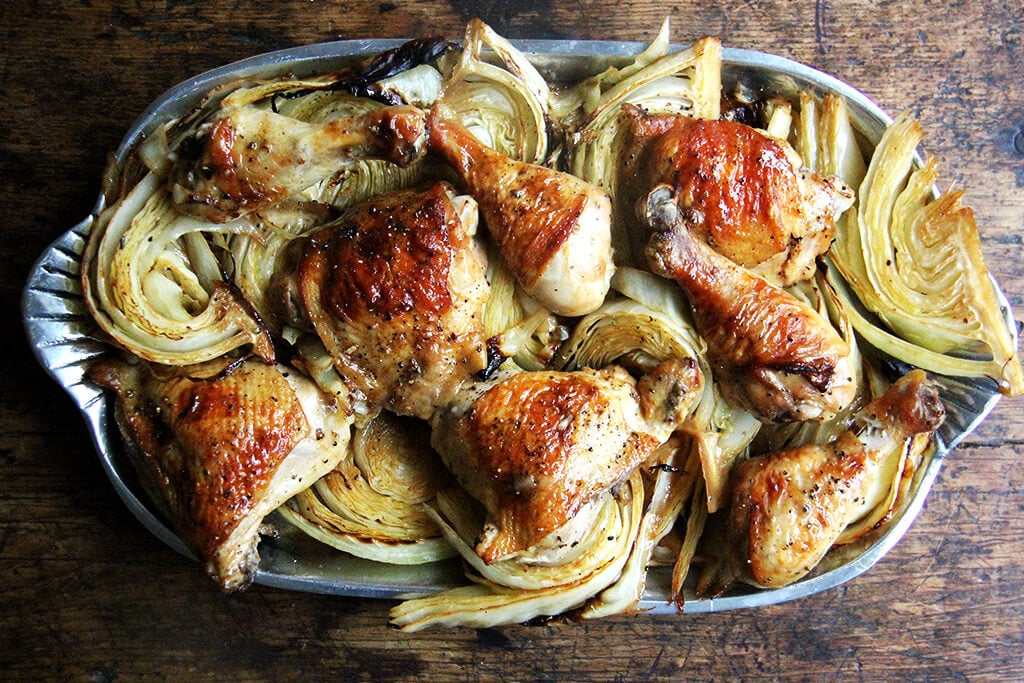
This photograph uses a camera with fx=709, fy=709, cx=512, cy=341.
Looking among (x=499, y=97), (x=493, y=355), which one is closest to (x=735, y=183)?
(x=499, y=97)

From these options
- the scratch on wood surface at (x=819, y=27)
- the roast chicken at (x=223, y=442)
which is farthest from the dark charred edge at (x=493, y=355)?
the scratch on wood surface at (x=819, y=27)

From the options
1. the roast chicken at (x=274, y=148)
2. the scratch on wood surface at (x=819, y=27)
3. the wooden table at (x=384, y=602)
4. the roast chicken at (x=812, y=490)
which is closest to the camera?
the roast chicken at (x=274, y=148)

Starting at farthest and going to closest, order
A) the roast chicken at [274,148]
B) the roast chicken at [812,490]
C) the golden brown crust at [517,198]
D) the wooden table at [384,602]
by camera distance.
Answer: the wooden table at [384,602] → the roast chicken at [812,490] → the golden brown crust at [517,198] → the roast chicken at [274,148]

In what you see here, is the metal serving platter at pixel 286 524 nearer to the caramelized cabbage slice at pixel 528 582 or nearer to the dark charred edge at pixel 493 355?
the caramelized cabbage slice at pixel 528 582

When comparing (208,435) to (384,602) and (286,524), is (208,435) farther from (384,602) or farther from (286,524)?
(384,602)

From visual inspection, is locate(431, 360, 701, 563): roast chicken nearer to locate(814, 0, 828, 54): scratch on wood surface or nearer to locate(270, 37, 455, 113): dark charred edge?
locate(270, 37, 455, 113): dark charred edge

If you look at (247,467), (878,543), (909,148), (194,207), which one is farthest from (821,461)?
(194,207)
